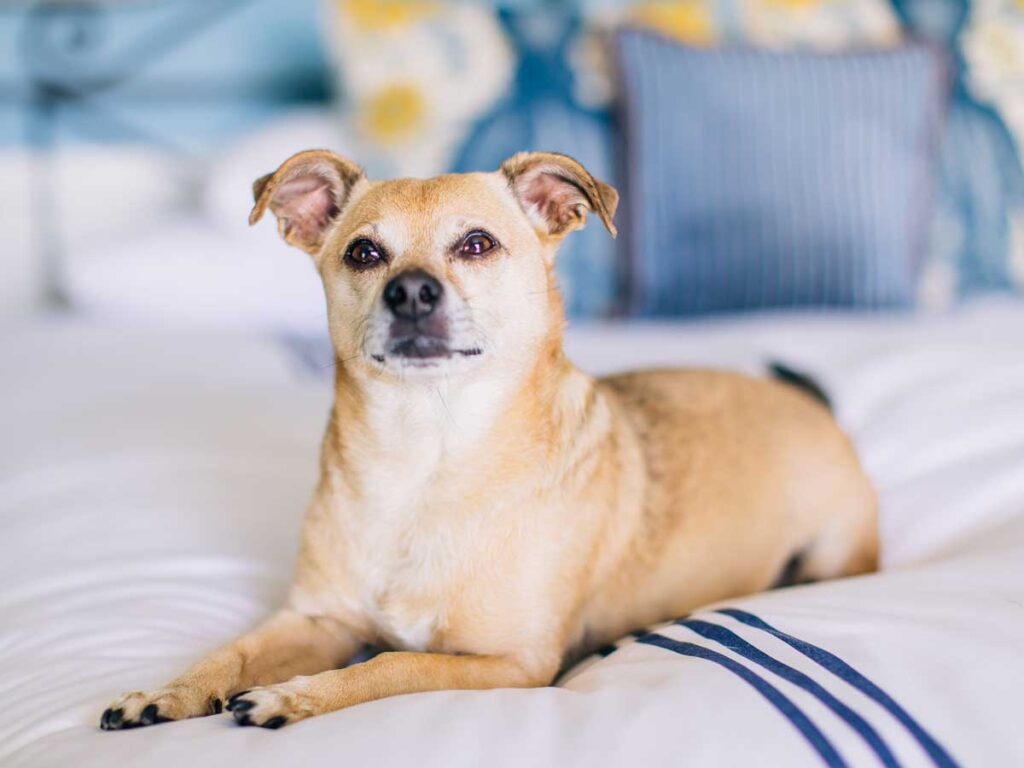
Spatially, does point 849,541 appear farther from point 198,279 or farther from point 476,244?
point 198,279

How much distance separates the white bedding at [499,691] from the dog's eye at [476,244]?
569mm

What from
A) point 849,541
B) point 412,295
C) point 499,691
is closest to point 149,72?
point 412,295

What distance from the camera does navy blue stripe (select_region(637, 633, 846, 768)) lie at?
766mm

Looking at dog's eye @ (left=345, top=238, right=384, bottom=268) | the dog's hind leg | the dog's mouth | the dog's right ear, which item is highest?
the dog's right ear

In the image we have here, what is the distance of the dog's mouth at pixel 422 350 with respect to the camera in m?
1.22

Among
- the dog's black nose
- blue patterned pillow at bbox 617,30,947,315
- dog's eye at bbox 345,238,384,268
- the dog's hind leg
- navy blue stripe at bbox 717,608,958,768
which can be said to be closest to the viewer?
navy blue stripe at bbox 717,608,958,768

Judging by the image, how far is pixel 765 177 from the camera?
247 cm

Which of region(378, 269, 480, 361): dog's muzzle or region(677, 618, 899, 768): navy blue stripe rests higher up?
region(378, 269, 480, 361): dog's muzzle

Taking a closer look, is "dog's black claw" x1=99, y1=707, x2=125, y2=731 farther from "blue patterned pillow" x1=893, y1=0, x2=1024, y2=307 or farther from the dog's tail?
"blue patterned pillow" x1=893, y1=0, x2=1024, y2=307

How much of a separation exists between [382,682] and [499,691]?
17 cm

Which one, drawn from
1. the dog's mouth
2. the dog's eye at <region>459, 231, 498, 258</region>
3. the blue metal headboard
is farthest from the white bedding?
the blue metal headboard

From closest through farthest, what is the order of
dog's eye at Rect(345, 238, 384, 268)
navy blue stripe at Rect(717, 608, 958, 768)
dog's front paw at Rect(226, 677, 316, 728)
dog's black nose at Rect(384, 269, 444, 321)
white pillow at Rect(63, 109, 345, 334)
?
navy blue stripe at Rect(717, 608, 958, 768) → dog's front paw at Rect(226, 677, 316, 728) → dog's black nose at Rect(384, 269, 444, 321) → dog's eye at Rect(345, 238, 384, 268) → white pillow at Rect(63, 109, 345, 334)

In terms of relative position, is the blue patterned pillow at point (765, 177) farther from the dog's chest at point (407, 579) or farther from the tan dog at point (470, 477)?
the dog's chest at point (407, 579)

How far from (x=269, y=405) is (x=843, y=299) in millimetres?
1541
